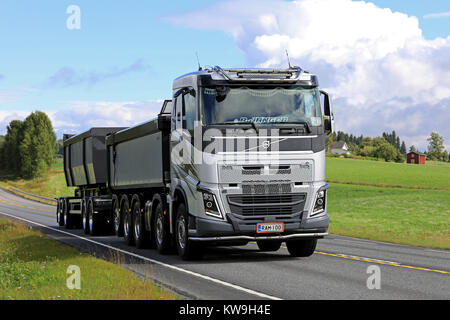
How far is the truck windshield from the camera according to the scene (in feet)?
45.1

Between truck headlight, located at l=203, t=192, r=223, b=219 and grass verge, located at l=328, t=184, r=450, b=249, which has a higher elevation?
truck headlight, located at l=203, t=192, r=223, b=219

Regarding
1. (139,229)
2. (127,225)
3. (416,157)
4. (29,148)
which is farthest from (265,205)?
(416,157)

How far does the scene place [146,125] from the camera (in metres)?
18.0

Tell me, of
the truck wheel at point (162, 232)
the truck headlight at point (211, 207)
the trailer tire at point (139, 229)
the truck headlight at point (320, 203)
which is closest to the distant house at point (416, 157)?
the trailer tire at point (139, 229)

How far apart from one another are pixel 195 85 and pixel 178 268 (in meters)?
3.77

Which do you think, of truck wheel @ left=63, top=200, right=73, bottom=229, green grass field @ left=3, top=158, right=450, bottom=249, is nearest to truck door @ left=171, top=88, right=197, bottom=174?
green grass field @ left=3, top=158, right=450, bottom=249

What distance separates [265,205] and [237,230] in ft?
2.56

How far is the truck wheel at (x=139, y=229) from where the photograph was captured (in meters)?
18.4

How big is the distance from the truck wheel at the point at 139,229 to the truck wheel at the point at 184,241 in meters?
3.26

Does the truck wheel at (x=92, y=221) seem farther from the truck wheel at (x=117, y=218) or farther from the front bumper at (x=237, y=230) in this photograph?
the front bumper at (x=237, y=230)

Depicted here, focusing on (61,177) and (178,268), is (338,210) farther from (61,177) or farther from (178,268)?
(61,177)

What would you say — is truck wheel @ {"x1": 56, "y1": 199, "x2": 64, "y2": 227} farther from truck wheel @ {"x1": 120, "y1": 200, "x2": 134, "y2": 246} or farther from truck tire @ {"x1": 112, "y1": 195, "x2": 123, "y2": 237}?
truck wheel @ {"x1": 120, "y1": 200, "x2": 134, "y2": 246}

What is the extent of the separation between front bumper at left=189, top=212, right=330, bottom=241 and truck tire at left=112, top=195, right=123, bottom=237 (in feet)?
24.2

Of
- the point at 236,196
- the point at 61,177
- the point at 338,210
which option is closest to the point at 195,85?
the point at 236,196
